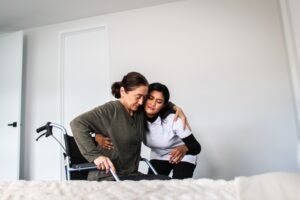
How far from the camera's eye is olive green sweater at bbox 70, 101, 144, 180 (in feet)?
4.60

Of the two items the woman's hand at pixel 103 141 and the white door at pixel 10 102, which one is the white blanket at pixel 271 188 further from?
the white door at pixel 10 102

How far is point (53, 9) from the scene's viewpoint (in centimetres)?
293

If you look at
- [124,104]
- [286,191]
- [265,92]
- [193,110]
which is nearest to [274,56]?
[265,92]

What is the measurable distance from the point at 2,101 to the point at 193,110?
92.0 inches

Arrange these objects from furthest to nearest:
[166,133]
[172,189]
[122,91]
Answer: [166,133] → [122,91] → [172,189]

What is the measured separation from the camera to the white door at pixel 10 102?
2996 mm

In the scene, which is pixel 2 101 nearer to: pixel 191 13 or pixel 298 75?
pixel 191 13

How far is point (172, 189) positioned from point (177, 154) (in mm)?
936

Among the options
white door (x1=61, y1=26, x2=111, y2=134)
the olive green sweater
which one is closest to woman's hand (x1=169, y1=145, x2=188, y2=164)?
the olive green sweater

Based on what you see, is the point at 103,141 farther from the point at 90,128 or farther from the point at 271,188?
the point at 271,188

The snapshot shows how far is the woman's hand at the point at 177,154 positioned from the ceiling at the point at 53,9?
1.83 m

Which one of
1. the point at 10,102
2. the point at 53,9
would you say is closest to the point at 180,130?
the point at 53,9

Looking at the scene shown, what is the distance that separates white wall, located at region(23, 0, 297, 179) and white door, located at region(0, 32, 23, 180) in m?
0.19

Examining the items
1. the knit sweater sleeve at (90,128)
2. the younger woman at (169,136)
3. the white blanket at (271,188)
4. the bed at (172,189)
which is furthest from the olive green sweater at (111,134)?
the white blanket at (271,188)
